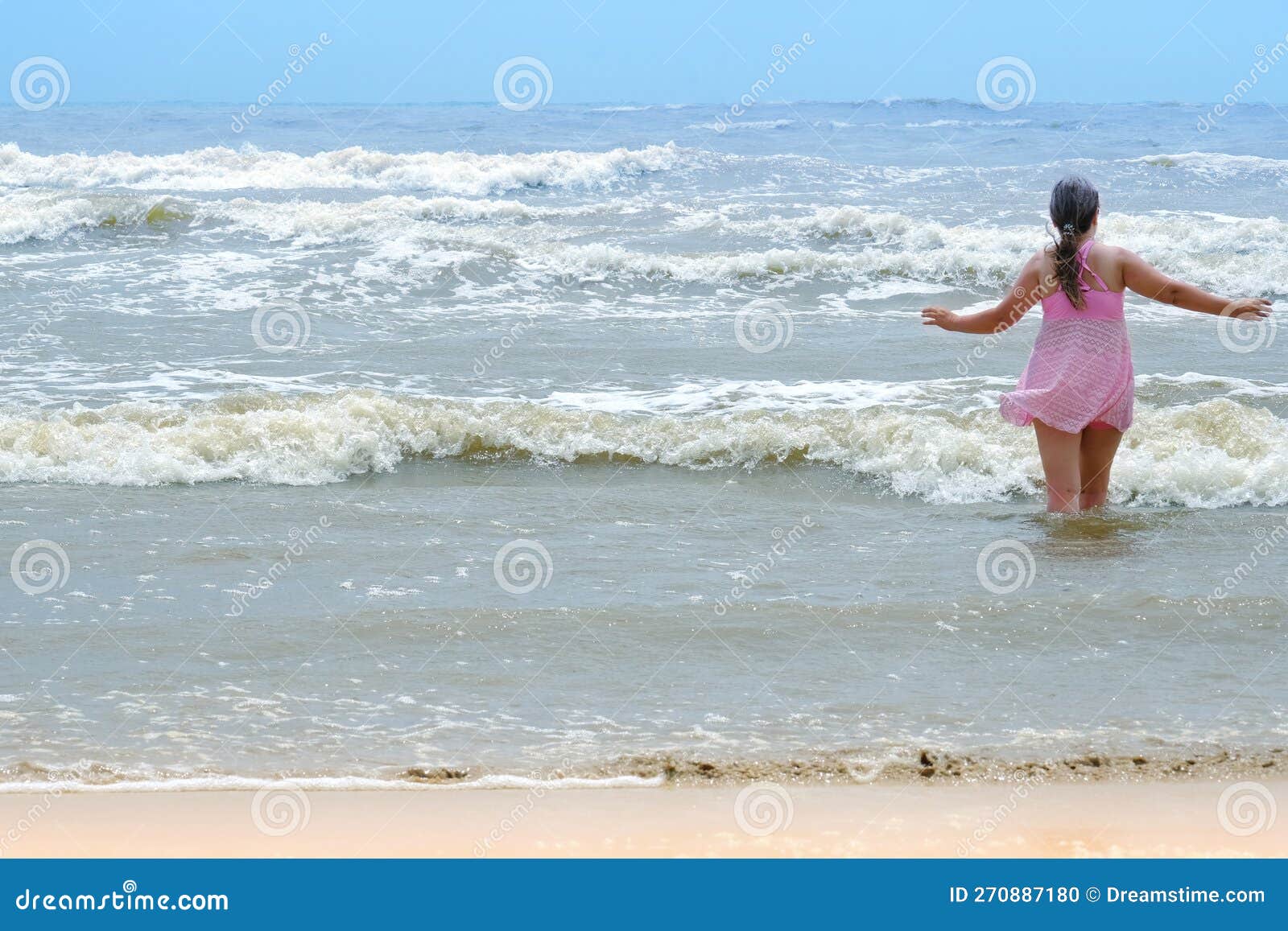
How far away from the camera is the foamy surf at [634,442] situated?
6781 mm

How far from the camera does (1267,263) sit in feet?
43.6

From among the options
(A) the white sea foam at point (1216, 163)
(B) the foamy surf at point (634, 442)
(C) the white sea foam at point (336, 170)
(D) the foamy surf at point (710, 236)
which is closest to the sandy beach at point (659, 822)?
(B) the foamy surf at point (634, 442)

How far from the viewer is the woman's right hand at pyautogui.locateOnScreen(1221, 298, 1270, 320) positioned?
432 cm

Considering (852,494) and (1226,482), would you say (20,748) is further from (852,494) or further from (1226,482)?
(1226,482)

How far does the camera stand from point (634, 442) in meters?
7.59

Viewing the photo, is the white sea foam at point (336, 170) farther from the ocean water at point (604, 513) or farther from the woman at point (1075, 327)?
the woman at point (1075, 327)

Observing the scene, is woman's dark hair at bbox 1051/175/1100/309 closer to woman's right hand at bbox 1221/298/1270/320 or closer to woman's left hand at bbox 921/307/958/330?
woman's left hand at bbox 921/307/958/330

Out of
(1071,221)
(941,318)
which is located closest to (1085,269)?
(1071,221)

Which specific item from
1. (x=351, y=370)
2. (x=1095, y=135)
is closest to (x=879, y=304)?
(x=351, y=370)

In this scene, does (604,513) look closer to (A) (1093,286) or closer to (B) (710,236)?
(A) (1093,286)

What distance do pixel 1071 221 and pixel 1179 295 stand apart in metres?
0.49

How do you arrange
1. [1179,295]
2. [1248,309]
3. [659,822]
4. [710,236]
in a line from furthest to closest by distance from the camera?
[710,236]
[1179,295]
[1248,309]
[659,822]

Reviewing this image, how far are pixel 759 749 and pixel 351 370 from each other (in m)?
6.48

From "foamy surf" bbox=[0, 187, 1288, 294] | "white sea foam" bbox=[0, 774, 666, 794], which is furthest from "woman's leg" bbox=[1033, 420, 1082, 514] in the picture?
"foamy surf" bbox=[0, 187, 1288, 294]
